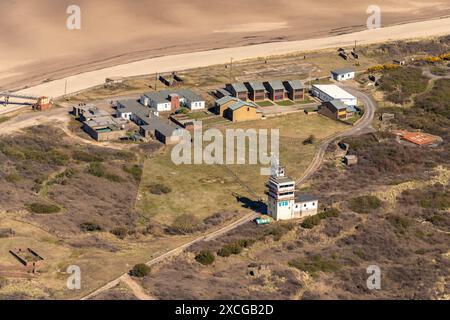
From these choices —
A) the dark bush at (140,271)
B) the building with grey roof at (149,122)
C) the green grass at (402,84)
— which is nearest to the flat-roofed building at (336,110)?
the green grass at (402,84)

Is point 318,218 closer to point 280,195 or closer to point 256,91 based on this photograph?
point 280,195

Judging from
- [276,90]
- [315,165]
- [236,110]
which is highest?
[276,90]

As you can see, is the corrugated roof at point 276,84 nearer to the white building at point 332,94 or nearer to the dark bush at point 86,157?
the white building at point 332,94

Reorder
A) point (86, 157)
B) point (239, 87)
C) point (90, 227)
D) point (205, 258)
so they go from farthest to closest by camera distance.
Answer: point (239, 87) < point (86, 157) < point (90, 227) < point (205, 258)

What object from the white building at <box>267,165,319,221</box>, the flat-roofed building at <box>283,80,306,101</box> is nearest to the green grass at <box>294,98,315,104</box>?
the flat-roofed building at <box>283,80,306,101</box>

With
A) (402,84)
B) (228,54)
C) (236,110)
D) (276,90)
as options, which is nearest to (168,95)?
(236,110)
